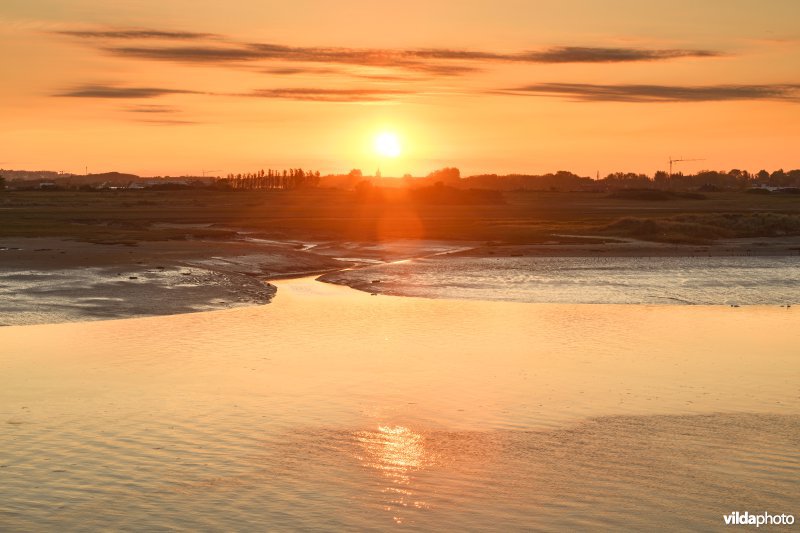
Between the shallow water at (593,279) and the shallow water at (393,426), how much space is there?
7.97m

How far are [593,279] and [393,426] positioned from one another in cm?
2654

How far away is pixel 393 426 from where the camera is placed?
1561 cm

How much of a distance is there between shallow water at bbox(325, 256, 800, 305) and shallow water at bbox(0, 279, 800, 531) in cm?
797

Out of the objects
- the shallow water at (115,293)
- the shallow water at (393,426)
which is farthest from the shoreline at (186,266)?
the shallow water at (393,426)

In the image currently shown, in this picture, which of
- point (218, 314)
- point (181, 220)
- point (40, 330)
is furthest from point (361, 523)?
point (181, 220)

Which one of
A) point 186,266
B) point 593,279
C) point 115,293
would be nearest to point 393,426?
point 115,293

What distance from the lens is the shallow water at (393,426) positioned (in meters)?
11.8

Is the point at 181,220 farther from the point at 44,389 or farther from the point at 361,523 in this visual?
the point at 361,523

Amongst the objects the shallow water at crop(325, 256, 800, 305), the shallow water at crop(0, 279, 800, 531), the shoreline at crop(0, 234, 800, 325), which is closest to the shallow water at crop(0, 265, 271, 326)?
the shoreline at crop(0, 234, 800, 325)

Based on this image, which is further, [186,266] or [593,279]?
[593,279]

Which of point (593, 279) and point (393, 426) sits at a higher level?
point (593, 279)

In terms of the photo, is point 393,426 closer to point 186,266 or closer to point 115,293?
point 115,293

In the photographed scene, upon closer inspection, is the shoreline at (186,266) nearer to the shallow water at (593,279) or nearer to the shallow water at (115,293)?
the shallow water at (115,293)

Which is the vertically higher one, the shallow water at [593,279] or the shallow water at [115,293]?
the shallow water at [115,293]
